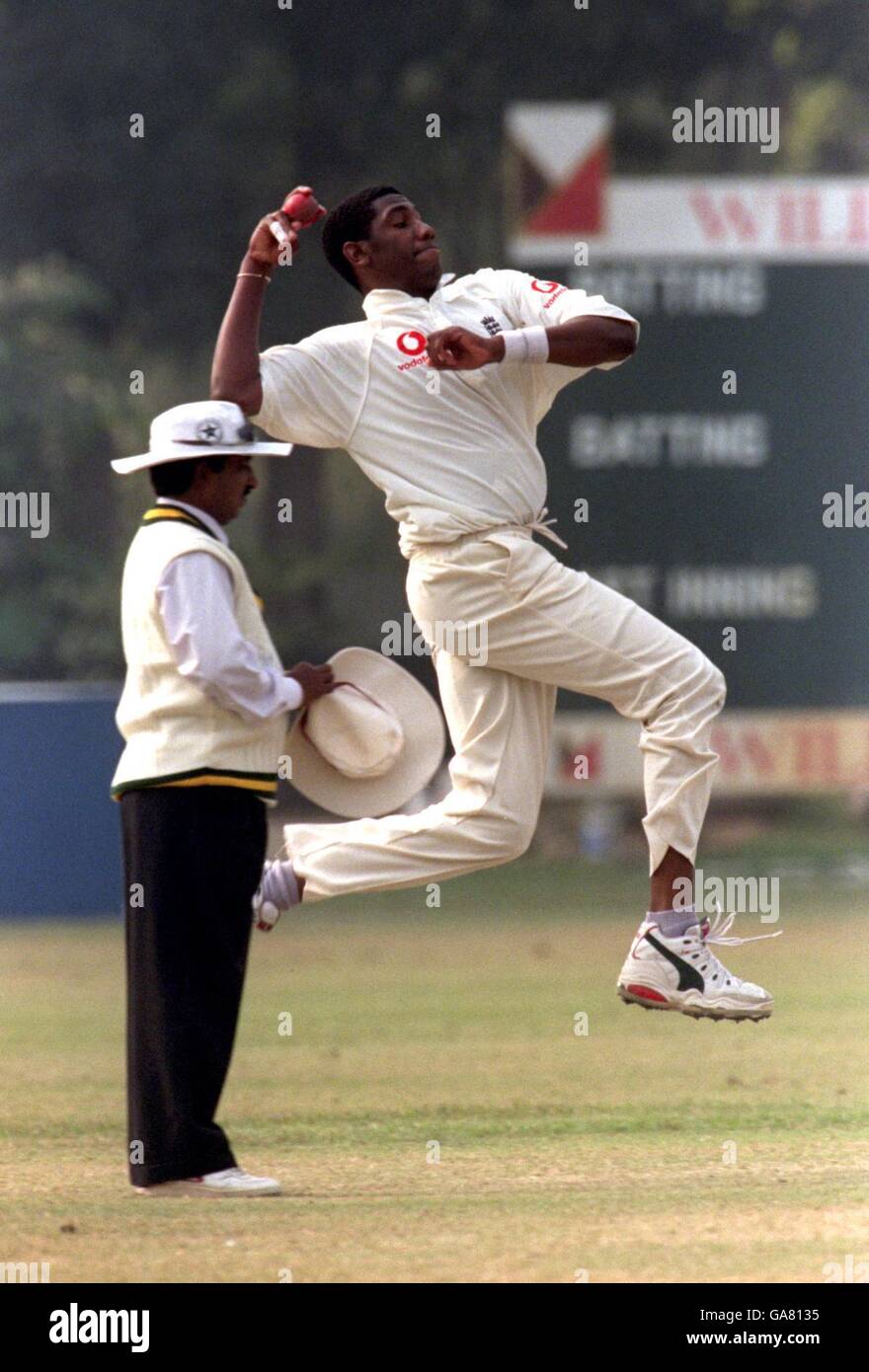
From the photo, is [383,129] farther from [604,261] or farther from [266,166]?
[604,261]

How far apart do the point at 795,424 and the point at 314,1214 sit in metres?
8.45

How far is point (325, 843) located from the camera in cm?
558

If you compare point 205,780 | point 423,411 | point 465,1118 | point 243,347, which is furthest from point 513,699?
point 465,1118

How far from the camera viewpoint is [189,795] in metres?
5.16

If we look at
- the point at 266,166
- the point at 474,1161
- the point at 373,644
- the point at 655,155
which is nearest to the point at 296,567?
the point at 373,644

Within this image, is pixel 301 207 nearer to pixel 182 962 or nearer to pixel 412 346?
pixel 412 346

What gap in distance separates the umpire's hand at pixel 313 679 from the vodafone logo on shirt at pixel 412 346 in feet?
2.34

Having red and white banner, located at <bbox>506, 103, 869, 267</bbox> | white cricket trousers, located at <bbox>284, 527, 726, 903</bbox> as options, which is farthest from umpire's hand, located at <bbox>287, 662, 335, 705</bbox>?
red and white banner, located at <bbox>506, 103, 869, 267</bbox>

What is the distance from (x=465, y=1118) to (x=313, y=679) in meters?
1.69

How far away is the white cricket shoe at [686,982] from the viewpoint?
533cm

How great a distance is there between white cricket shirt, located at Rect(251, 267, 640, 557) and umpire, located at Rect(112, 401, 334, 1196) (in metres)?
0.27

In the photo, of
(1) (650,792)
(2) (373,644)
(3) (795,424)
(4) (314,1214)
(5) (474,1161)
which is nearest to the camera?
(4) (314,1214)

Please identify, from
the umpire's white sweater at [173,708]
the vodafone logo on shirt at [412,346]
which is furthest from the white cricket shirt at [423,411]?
the umpire's white sweater at [173,708]

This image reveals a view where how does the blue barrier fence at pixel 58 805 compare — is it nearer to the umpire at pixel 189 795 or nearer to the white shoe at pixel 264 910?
the white shoe at pixel 264 910
